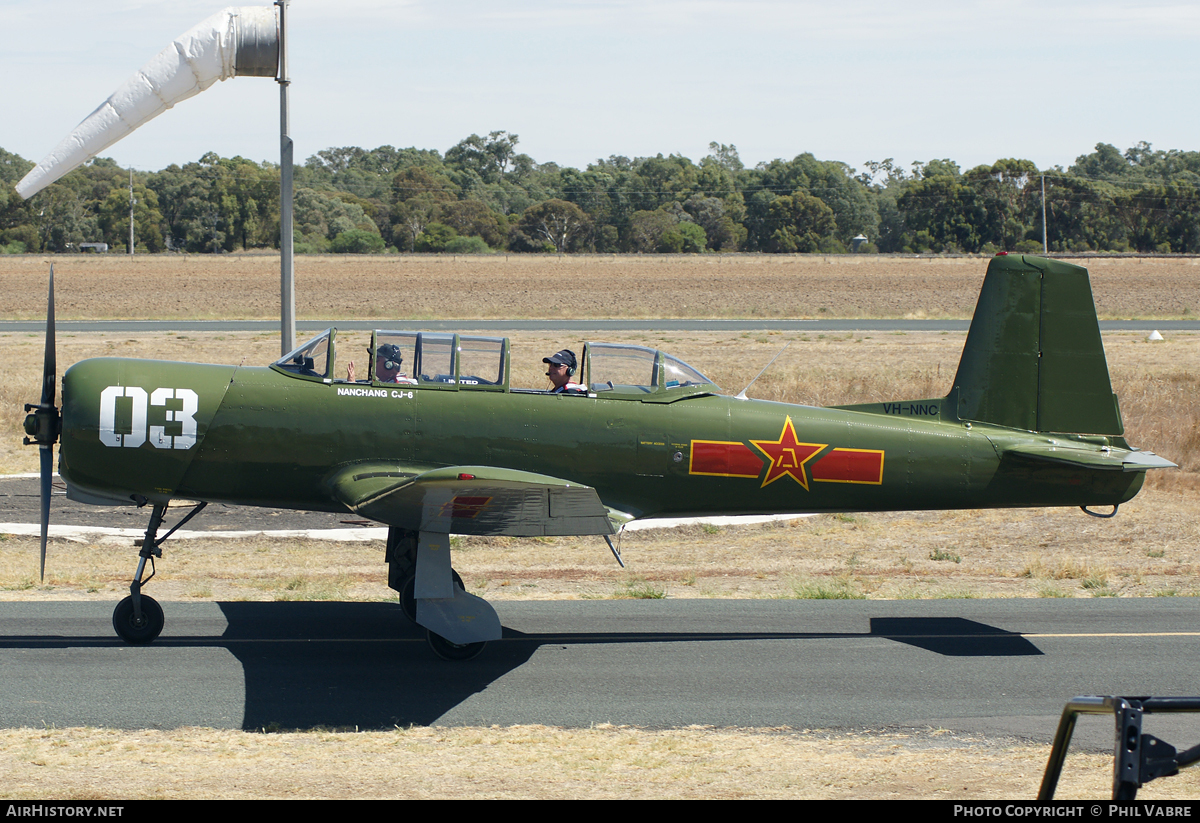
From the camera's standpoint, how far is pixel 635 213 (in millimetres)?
111438

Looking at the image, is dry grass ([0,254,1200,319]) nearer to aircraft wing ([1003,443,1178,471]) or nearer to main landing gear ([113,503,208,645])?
main landing gear ([113,503,208,645])

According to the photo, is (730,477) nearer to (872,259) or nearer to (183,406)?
(183,406)

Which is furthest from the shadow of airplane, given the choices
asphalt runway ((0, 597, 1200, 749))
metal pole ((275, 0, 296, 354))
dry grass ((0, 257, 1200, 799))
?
metal pole ((275, 0, 296, 354))

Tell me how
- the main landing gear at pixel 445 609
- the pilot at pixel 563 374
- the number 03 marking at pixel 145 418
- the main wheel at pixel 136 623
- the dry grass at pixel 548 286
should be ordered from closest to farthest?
the main landing gear at pixel 445 609 → the number 03 marking at pixel 145 418 → the main wheel at pixel 136 623 → the pilot at pixel 563 374 → the dry grass at pixel 548 286

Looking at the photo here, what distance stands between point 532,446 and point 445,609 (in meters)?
1.63

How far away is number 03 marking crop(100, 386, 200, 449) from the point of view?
906 cm

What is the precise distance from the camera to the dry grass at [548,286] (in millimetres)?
52812

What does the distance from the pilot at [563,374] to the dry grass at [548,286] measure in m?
41.6

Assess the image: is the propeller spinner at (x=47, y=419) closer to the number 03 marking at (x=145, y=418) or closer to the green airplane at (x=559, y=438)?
the green airplane at (x=559, y=438)

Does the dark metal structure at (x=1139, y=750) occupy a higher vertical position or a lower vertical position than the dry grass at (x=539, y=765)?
higher

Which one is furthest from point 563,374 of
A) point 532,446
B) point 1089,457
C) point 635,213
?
point 635,213

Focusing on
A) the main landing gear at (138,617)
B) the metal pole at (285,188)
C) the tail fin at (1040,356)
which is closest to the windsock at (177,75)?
the metal pole at (285,188)

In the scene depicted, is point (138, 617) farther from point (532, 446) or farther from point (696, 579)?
point (696, 579)

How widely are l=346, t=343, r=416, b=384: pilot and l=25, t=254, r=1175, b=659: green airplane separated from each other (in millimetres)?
20
